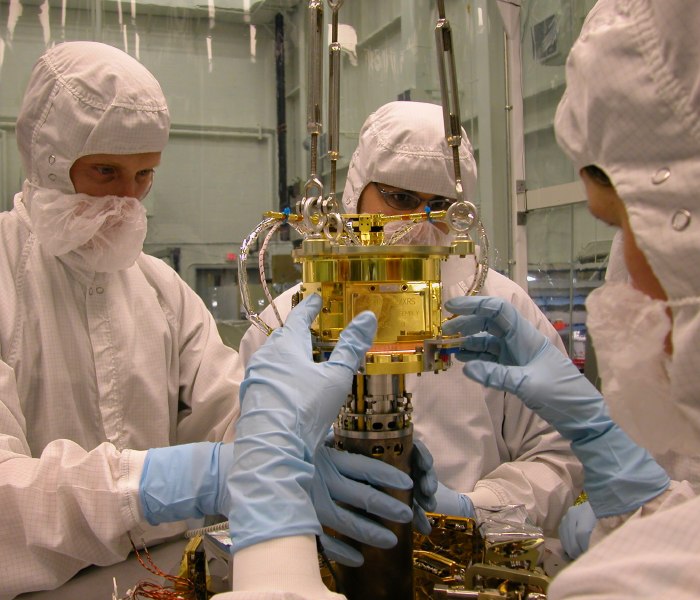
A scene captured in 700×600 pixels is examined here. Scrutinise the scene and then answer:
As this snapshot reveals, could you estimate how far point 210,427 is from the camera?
4.93ft

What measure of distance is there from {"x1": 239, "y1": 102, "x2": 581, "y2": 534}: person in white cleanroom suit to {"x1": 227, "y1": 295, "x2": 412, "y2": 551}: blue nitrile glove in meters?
0.52

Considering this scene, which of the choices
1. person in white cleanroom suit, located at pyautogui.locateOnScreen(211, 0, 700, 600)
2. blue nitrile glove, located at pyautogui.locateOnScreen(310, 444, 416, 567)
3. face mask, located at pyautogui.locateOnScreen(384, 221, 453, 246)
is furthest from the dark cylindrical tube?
face mask, located at pyautogui.locateOnScreen(384, 221, 453, 246)

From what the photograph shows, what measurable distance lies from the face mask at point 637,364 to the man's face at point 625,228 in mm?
14

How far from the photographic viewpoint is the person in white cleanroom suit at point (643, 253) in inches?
20.9

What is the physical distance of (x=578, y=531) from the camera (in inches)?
43.3

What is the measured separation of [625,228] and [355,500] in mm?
499

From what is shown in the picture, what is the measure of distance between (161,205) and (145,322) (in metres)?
A: 1.35

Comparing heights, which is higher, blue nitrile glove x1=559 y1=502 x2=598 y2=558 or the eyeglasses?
the eyeglasses

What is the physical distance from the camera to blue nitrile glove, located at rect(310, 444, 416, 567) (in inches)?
34.3

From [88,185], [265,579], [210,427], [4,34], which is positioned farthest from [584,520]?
[4,34]

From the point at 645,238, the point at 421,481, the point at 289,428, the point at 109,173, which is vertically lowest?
the point at 421,481

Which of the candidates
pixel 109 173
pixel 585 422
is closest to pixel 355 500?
pixel 585 422

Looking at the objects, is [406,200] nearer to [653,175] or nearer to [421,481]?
[421,481]

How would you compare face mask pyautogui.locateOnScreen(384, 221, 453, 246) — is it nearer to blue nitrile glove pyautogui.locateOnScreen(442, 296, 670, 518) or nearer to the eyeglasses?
the eyeglasses
